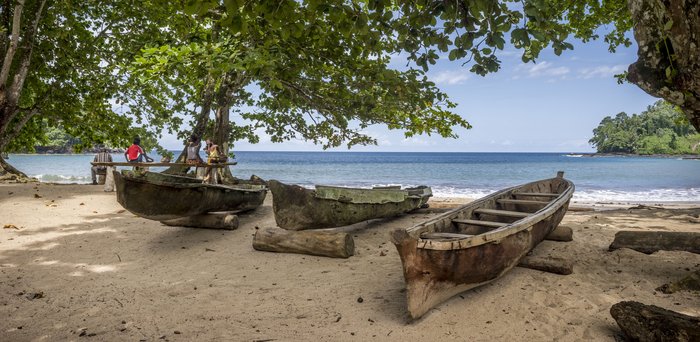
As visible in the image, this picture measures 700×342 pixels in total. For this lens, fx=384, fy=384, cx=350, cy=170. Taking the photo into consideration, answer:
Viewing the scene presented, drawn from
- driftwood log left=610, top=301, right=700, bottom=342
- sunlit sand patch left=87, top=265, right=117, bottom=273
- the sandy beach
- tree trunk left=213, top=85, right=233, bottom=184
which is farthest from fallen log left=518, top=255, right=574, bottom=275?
tree trunk left=213, top=85, right=233, bottom=184

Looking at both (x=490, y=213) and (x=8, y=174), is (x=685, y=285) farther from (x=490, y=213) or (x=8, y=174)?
(x=8, y=174)

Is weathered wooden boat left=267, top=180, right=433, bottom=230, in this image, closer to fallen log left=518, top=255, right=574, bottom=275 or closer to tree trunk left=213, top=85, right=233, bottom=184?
fallen log left=518, top=255, right=574, bottom=275

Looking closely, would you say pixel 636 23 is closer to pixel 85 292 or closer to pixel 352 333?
pixel 352 333

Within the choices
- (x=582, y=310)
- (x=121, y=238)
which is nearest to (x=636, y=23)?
(x=582, y=310)

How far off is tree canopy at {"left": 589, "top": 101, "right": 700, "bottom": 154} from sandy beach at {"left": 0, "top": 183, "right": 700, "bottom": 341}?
107 m

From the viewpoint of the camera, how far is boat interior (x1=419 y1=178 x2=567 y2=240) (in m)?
5.27

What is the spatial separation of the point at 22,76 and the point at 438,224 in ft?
46.4

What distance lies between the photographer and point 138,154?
14.9m

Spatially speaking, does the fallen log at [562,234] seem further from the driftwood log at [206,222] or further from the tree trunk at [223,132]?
the tree trunk at [223,132]

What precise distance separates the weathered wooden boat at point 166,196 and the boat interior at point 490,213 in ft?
16.5

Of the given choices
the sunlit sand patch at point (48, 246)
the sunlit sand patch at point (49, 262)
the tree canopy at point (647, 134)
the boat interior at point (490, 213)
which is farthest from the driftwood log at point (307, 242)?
the tree canopy at point (647, 134)

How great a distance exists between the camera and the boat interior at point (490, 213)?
5266 mm

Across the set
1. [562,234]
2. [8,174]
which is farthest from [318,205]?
[8,174]

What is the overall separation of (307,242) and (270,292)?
1.58m
